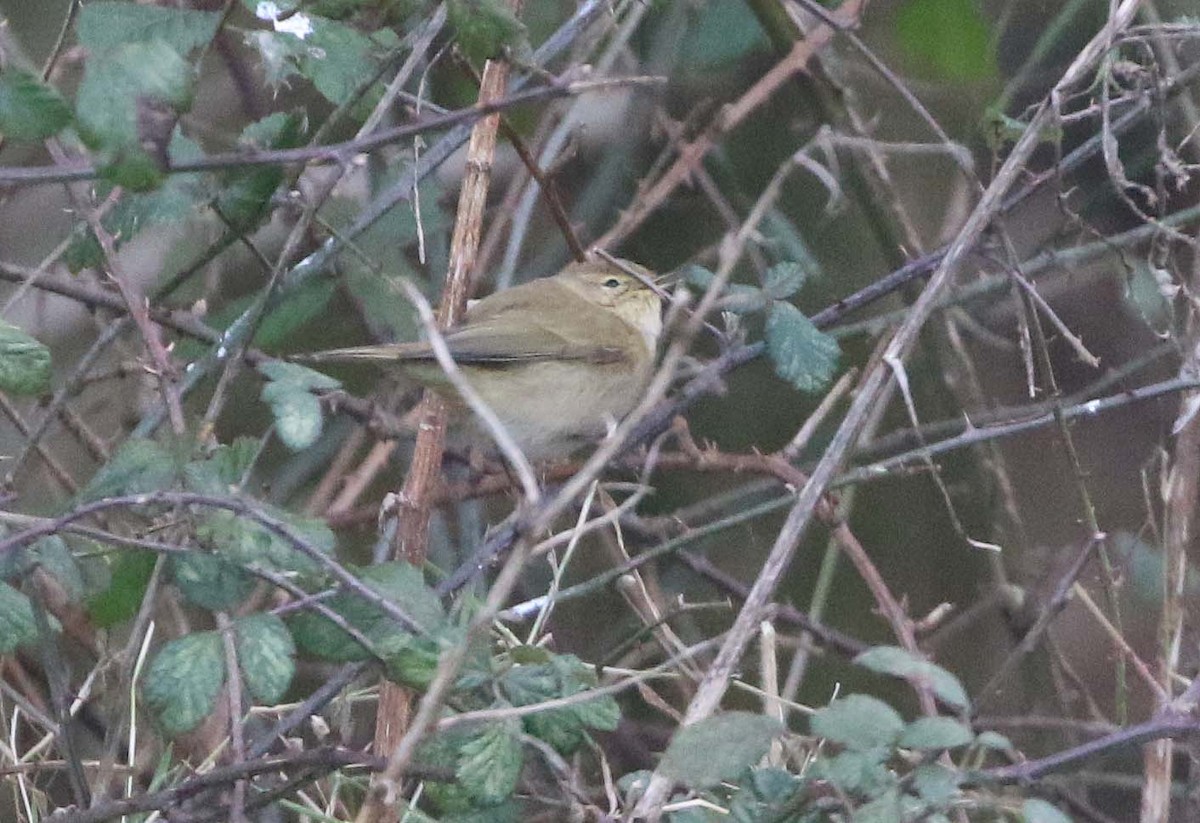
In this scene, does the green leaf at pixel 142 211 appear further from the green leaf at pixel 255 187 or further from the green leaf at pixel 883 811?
the green leaf at pixel 883 811

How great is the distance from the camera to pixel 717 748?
5.22 ft

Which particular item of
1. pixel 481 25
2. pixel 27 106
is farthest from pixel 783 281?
pixel 27 106

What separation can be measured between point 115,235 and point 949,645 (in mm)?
3245

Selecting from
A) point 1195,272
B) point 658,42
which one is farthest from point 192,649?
point 658,42

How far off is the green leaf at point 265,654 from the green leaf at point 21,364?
43 centimetres

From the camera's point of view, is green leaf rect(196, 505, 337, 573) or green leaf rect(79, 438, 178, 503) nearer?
green leaf rect(196, 505, 337, 573)

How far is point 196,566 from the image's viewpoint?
180 cm

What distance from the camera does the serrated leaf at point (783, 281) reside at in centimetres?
241

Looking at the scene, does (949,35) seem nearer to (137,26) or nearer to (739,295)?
(739,295)

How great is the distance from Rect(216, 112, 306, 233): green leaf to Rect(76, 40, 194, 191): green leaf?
2.05 ft

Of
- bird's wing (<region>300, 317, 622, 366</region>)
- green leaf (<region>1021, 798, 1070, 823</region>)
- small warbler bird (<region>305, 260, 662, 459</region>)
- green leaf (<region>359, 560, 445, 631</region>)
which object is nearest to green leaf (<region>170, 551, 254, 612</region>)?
green leaf (<region>359, 560, 445, 631</region>)

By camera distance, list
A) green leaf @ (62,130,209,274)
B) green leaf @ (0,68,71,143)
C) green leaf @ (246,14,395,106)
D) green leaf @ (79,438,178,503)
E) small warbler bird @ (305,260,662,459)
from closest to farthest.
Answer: green leaf @ (0,68,71,143)
green leaf @ (79,438,178,503)
green leaf @ (246,14,395,106)
green leaf @ (62,130,209,274)
small warbler bird @ (305,260,662,459)

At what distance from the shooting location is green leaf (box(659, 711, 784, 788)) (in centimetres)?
158

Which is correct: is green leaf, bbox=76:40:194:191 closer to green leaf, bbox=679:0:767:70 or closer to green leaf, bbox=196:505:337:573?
green leaf, bbox=196:505:337:573
